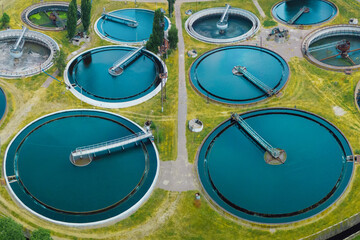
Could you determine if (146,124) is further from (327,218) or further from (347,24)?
(347,24)

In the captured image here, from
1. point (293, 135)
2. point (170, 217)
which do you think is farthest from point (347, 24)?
point (170, 217)

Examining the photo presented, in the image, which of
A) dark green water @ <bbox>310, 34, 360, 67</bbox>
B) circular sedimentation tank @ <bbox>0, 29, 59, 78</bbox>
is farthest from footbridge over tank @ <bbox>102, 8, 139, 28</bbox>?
dark green water @ <bbox>310, 34, 360, 67</bbox>

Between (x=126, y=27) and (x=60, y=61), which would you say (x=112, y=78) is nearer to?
(x=60, y=61)

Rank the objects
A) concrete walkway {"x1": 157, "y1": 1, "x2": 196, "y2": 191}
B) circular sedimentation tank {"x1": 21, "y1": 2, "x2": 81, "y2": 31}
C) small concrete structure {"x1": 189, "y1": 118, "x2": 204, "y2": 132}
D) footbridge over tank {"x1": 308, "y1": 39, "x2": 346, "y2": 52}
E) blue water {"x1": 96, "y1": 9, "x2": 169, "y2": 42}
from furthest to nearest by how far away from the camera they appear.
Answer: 1. circular sedimentation tank {"x1": 21, "y1": 2, "x2": 81, "y2": 31}
2. blue water {"x1": 96, "y1": 9, "x2": 169, "y2": 42}
3. footbridge over tank {"x1": 308, "y1": 39, "x2": 346, "y2": 52}
4. small concrete structure {"x1": 189, "y1": 118, "x2": 204, "y2": 132}
5. concrete walkway {"x1": 157, "y1": 1, "x2": 196, "y2": 191}

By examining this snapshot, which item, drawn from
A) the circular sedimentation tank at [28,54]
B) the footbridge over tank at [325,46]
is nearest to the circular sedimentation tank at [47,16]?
the circular sedimentation tank at [28,54]

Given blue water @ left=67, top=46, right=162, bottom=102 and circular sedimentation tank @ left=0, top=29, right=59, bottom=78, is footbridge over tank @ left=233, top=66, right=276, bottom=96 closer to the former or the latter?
blue water @ left=67, top=46, right=162, bottom=102

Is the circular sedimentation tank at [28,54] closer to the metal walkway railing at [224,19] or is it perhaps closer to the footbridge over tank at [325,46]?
the metal walkway railing at [224,19]

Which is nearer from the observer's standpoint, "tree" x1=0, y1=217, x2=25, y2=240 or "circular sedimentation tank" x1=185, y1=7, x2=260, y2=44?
"tree" x1=0, y1=217, x2=25, y2=240

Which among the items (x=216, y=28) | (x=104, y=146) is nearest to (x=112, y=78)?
(x=104, y=146)
